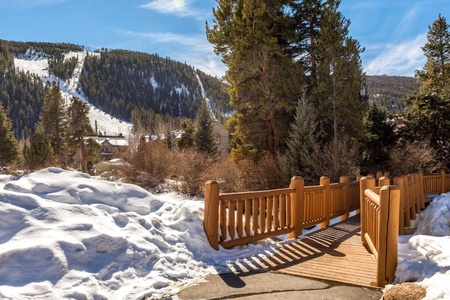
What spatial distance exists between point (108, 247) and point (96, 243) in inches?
6.6

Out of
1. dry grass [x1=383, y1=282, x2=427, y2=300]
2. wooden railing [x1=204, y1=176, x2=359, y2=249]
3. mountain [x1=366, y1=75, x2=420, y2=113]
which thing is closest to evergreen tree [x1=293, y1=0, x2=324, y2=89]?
wooden railing [x1=204, y1=176, x2=359, y2=249]

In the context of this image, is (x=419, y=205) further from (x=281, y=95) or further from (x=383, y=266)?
(x=383, y=266)

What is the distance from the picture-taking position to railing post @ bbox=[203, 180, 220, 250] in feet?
18.7

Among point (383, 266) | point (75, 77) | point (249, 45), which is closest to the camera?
point (383, 266)

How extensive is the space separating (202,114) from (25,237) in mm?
32601

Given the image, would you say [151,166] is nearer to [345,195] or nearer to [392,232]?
[345,195]

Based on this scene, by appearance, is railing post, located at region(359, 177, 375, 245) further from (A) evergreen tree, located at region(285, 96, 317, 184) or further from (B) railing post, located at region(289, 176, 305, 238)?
(A) evergreen tree, located at region(285, 96, 317, 184)

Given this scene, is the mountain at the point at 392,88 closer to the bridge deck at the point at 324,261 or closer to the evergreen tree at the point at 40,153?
the evergreen tree at the point at 40,153

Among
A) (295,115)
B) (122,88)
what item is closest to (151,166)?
(295,115)

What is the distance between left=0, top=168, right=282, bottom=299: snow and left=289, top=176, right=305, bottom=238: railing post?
39.4 inches

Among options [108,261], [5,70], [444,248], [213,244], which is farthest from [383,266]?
[5,70]

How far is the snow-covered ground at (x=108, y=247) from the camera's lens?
3.78 meters

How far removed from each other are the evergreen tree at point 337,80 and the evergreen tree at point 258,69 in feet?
4.93

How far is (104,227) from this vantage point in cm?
502
